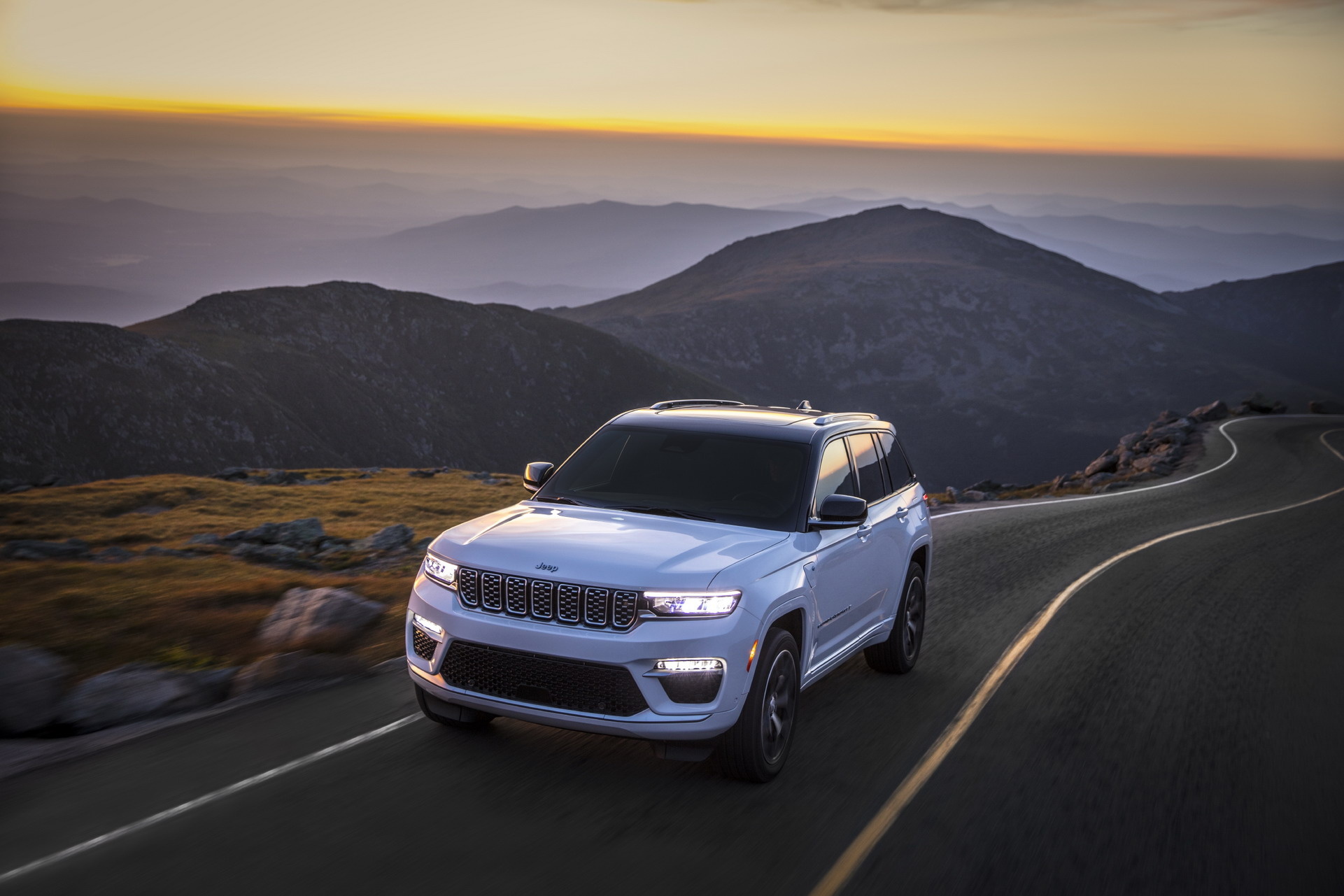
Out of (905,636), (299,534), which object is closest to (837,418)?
(905,636)

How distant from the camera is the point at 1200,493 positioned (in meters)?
28.0

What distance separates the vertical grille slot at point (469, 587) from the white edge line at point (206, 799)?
137 centimetres

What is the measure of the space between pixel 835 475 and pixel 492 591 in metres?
2.66

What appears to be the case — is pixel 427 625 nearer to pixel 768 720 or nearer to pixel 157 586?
pixel 768 720

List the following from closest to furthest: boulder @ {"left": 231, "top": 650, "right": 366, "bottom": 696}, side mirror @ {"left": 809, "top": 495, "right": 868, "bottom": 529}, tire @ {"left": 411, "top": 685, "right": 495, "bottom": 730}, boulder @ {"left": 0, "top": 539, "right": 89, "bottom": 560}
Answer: tire @ {"left": 411, "top": 685, "right": 495, "bottom": 730}, side mirror @ {"left": 809, "top": 495, "right": 868, "bottom": 529}, boulder @ {"left": 231, "top": 650, "right": 366, "bottom": 696}, boulder @ {"left": 0, "top": 539, "right": 89, "bottom": 560}

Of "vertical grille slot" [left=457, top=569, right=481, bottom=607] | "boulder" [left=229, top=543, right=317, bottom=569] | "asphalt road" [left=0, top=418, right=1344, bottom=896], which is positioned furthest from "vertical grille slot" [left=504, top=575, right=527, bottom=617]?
"boulder" [left=229, top=543, right=317, bottom=569]

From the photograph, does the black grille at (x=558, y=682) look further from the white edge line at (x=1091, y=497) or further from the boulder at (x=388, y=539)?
the boulder at (x=388, y=539)

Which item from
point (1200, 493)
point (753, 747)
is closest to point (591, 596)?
point (753, 747)

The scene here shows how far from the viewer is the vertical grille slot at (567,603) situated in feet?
17.4

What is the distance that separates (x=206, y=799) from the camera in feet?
17.6

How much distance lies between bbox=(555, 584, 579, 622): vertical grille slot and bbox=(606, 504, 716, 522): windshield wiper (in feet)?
3.94

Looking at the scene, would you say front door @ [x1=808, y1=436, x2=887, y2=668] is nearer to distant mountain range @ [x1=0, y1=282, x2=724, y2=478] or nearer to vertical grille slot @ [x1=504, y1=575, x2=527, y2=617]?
vertical grille slot @ [x1=504, y1=575, x2=527, y2=617]

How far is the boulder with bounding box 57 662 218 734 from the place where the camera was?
22.3ft

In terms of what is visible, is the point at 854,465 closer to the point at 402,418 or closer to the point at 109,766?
the point at 109,766
